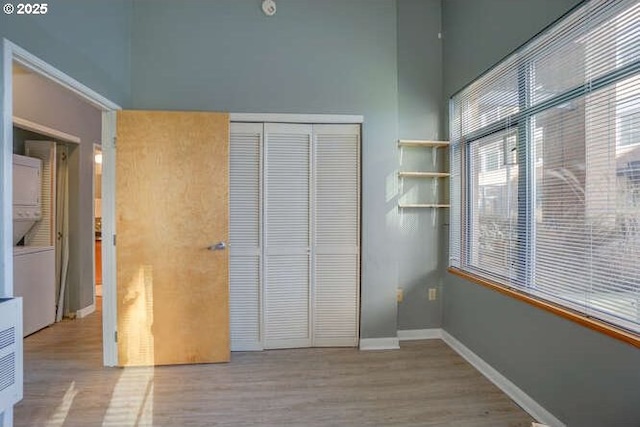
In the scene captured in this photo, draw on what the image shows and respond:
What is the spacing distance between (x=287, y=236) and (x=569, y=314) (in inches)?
83.0

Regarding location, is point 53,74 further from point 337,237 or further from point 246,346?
point 246,346

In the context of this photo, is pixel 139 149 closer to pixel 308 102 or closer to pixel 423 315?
pixel 308 102

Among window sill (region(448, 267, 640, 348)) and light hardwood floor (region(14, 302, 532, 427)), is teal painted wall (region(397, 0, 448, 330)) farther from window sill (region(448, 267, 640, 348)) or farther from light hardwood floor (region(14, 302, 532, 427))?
window sill (region(448, 267, 640, 348))

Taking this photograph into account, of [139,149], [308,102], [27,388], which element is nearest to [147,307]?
[27,388]

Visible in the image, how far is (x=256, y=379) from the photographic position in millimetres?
2482

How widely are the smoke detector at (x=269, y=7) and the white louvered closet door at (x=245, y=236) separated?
1.03 m

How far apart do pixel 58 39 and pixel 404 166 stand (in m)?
2.86

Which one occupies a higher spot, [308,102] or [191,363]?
[308,102]

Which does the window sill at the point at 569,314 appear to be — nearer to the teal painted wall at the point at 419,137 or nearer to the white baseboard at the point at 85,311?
the teal painted wall at the point at 419,137

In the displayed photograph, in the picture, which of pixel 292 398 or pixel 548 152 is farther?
pixel 292 398

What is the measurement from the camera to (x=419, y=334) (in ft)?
10.8

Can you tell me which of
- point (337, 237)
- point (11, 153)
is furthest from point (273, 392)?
point (11, 153)

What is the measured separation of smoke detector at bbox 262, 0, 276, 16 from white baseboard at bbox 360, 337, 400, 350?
3.14 meters

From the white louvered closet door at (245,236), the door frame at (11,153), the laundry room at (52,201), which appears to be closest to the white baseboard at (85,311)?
the laundry room at (52,201)
